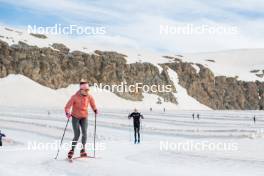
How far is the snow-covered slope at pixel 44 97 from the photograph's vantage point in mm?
78625

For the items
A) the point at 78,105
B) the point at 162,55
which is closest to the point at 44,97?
the point at 162,55

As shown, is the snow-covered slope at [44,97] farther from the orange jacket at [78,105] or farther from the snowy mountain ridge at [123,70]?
the orange jacket at [78,105]

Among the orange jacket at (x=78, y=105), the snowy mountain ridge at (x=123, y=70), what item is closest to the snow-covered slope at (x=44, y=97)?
the snowy mountain ridge at (x=123, y=70)

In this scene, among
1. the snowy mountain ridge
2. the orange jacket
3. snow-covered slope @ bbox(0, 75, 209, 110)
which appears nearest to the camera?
the orange jacket

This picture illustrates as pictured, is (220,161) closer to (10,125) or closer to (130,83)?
(10,125)

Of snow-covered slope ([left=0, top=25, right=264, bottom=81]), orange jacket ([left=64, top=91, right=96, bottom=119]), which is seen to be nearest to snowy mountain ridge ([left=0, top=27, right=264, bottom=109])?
snow-covered slope ([left=0, top=25, right=264, bottom=81])

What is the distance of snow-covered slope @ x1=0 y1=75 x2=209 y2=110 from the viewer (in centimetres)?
7862

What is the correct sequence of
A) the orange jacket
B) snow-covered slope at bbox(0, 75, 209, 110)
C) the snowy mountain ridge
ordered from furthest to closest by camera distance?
the snowy mountain ridge < snow-covered slope at bbox(0, 75, 209, 110) < the orange jacket

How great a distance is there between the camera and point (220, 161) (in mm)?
12328

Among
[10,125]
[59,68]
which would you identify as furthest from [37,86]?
[10,125]

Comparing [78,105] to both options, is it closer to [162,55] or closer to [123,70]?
[123,70]

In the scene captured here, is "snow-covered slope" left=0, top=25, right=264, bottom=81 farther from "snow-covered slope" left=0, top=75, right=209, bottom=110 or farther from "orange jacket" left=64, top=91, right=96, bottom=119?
"orange jacket" left=64, top=91, right=96, bottom=119

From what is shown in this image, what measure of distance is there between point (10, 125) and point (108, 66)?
60.0 metres

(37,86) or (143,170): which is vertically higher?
(37,86)
